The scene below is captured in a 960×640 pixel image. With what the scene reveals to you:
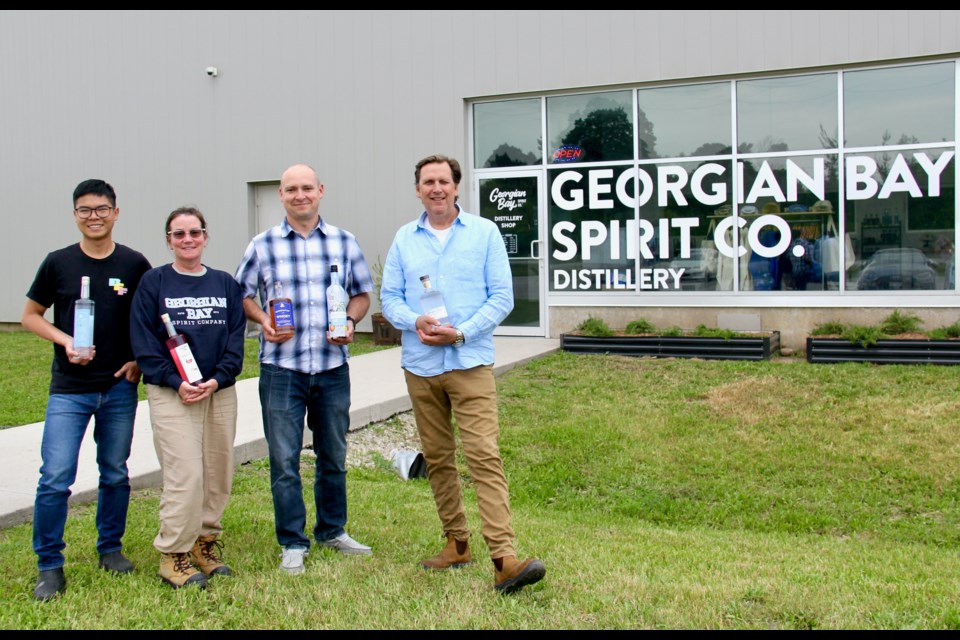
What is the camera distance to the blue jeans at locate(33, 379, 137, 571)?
4.01 m

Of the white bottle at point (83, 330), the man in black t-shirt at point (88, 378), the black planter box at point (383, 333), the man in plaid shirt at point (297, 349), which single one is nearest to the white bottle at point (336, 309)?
the man in plaid shirt at point (297, 349)

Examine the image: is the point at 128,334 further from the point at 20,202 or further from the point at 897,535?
the point at 20,202

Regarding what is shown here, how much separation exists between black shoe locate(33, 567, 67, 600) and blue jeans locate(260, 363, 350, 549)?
39.0 inches

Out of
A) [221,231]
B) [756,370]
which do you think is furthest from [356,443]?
[221,231]

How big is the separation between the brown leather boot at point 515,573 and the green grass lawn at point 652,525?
0.06 metres

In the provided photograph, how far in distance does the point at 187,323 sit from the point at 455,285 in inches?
50.1

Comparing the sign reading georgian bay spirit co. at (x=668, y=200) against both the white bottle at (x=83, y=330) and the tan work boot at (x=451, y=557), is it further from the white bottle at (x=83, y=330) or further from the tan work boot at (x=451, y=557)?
the white bottle at (x=83, y=330)

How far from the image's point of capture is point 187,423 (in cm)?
411

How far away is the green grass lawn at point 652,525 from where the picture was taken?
3.70 meters

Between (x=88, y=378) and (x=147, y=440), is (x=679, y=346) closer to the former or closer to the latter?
(x=147, y=440)

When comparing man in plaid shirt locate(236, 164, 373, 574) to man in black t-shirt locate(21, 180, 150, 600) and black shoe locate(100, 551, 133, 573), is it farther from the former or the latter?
black shoe locate(100, 551, 133, 573)

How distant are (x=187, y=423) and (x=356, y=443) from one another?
3744 mm

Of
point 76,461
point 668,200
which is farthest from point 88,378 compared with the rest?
point 668,200

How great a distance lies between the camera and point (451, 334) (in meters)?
4.05
